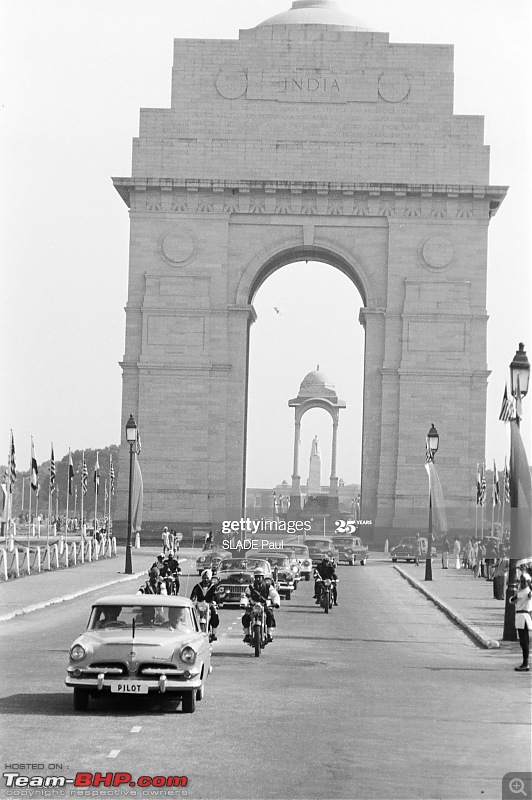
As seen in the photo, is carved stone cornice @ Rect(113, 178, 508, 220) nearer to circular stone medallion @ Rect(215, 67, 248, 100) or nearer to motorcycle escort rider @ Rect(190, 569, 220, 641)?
circular stone medallion @ Rect(215, 67, 248, 100)

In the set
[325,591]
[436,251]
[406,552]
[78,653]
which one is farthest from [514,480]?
[436,251]

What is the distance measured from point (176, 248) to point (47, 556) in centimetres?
2378

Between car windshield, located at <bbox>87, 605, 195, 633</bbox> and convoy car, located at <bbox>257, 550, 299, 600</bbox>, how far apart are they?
1950cm

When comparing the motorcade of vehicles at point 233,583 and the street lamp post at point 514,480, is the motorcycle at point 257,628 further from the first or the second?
the motorcade of vehicles at point 233,583

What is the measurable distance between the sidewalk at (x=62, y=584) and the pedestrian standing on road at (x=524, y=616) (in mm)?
11050

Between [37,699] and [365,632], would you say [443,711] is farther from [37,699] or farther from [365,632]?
[365,632]

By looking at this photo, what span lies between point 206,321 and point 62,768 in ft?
192

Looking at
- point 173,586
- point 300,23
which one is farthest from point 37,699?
point 300,23

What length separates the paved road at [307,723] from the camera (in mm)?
12570

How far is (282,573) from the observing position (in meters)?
39.3

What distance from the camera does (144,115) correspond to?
7144 centimetres

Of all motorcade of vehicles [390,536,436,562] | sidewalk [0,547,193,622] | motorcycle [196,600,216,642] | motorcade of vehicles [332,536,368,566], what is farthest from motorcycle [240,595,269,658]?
motorcade of vehicles [390,536,436,562]

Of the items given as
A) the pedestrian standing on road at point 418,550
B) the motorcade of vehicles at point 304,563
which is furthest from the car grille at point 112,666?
the pedestrian standing on road at point 418,550

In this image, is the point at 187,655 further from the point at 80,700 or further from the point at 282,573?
the point at 282,573
